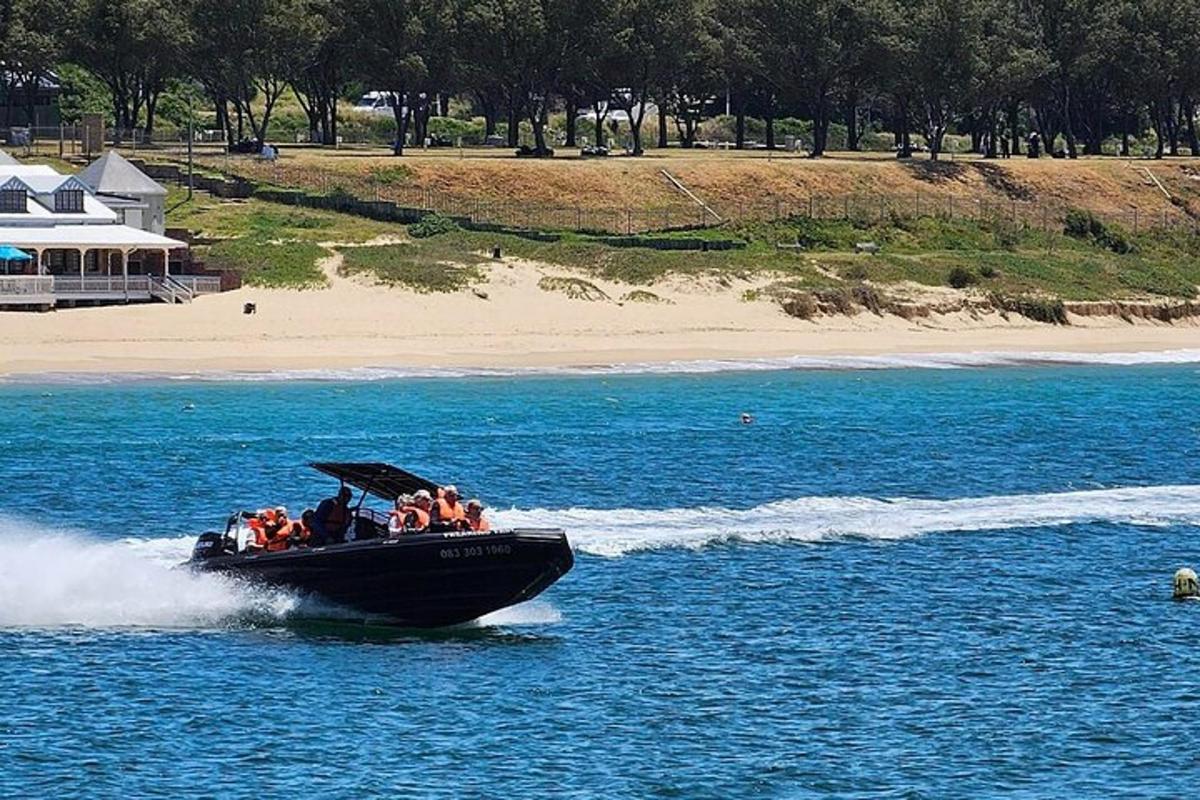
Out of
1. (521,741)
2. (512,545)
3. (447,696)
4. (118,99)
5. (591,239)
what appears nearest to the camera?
(521,741)

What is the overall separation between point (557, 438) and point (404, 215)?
39.4 m

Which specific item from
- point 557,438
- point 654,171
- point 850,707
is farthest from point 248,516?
point 654,171

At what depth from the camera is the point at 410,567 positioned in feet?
120

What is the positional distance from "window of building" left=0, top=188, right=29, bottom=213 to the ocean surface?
79.6ft

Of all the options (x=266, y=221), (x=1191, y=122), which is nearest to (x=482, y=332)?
(x=266, y=221)

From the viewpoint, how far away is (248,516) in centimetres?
3753

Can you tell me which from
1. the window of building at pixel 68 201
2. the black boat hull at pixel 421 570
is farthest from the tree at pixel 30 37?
the black boat hull at pixel 421 570

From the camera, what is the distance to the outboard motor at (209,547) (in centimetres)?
3741

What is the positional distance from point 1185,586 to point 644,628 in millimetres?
9933

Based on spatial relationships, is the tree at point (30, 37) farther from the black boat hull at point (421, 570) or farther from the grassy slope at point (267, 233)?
the black boat hull at point (421, 570)

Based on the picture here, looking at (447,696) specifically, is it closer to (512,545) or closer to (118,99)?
(512,545)

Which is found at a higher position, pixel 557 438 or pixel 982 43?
pixel 982 43

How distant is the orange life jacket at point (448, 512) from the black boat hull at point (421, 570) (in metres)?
0.39

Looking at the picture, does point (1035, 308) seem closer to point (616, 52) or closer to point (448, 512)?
point (616, 52)
